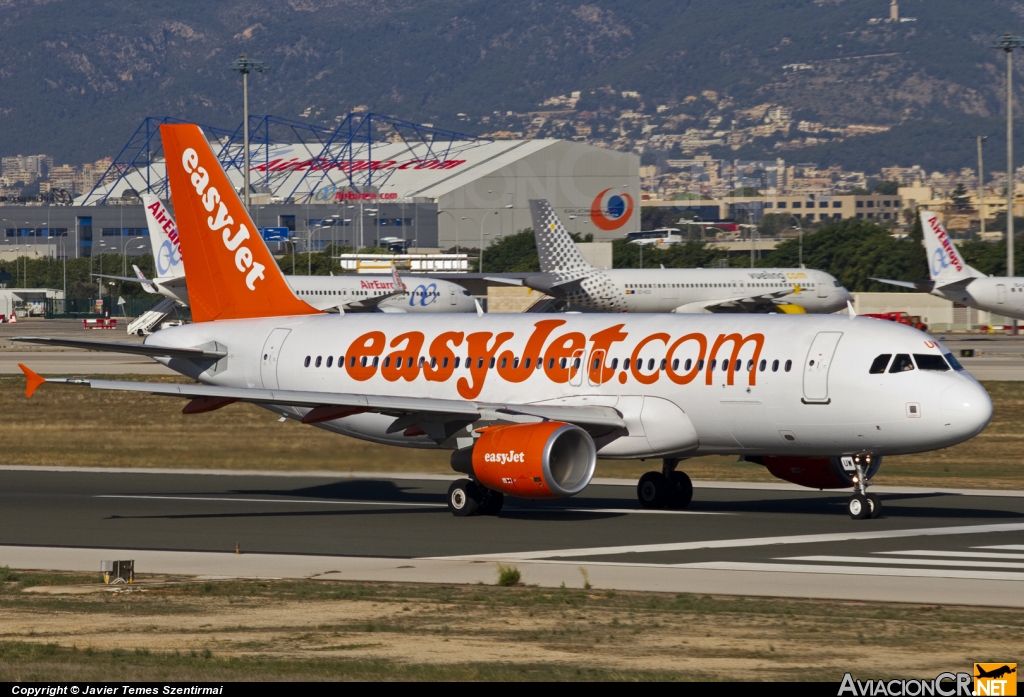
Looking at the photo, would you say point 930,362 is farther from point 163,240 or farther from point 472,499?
point 163,240

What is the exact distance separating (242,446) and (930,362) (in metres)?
15.1

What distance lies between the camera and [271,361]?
35656 mm

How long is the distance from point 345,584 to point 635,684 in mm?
8487

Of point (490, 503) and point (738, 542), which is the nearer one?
point (738, 542)

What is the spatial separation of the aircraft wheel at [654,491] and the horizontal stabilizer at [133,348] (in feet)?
33.3

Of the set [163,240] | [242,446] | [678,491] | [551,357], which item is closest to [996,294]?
[163,240]

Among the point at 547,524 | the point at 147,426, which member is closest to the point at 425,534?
the point at 547,524

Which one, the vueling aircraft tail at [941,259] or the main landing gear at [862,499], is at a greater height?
the vueling aircraft tail at [941,259]

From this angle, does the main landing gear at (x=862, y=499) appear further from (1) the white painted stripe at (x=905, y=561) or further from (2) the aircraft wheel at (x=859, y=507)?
(1) the white painted stripe at (x=905, y=561)

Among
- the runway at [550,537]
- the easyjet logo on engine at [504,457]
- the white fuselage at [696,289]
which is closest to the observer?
the runway at [550,537]

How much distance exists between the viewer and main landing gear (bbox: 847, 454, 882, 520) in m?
29.4

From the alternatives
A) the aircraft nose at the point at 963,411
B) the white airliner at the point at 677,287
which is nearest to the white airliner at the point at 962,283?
the white airliner at the point at 677,287

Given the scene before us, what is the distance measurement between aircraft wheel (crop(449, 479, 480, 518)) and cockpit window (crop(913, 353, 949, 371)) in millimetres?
8791

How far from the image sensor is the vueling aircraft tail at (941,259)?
318 feet
